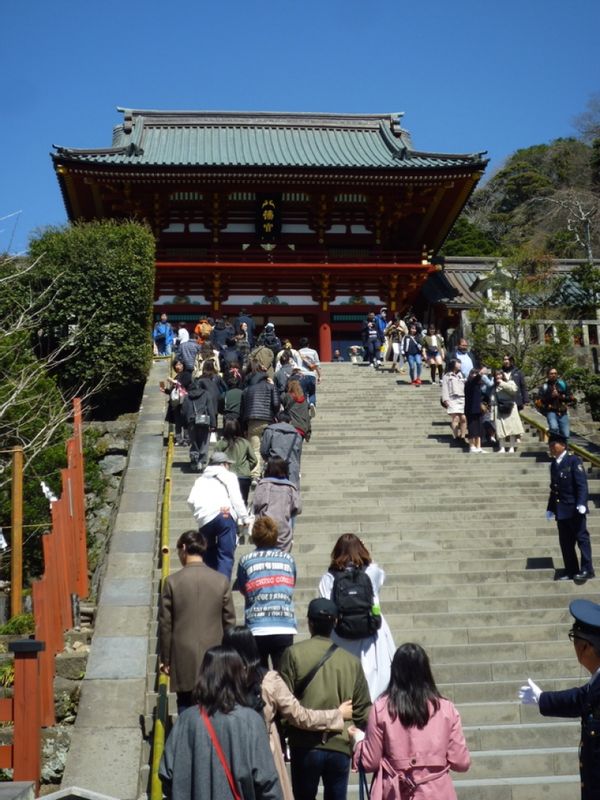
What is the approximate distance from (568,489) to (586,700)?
19.2 ft

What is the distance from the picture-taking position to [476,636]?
8.73 m

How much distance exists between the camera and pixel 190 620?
6195mm

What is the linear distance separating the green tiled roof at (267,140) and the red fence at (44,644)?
19261 millimetres

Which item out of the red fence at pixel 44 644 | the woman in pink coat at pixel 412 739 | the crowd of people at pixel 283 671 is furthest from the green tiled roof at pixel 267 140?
the woman in pink coat at pixel 412 739

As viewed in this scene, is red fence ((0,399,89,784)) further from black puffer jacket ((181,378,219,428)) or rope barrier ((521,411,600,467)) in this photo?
rope barrier ((521,411,600,467))

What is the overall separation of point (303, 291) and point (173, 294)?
396 cm

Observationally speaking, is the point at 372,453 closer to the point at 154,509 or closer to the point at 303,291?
the point at 154,509

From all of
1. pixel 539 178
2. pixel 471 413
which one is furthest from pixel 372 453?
pixel 539 178

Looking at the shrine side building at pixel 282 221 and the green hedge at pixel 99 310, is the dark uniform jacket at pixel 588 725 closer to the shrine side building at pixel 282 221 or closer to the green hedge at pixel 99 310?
the green hedge at pixel 99 310

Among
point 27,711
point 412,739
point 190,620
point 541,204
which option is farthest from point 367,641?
point 541,204

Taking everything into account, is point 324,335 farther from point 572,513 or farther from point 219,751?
point 219,751

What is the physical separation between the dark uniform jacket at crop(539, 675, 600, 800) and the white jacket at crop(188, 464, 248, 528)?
4.75 m

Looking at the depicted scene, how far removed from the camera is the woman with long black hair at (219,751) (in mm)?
4172

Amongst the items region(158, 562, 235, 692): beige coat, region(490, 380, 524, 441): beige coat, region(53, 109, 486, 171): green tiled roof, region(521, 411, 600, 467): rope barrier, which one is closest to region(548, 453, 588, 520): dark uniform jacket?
region(521, 411, 600, 467): rope barrier
